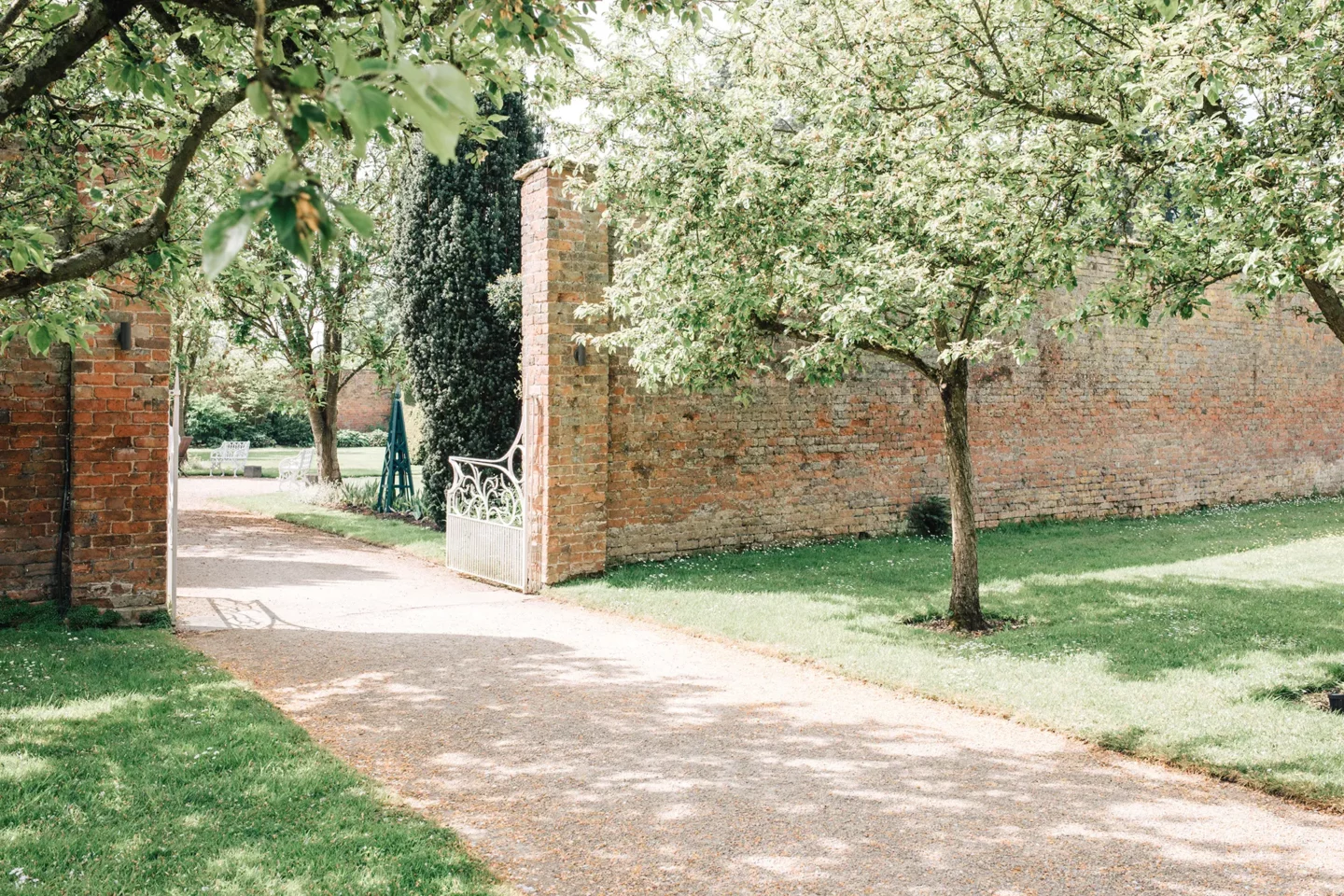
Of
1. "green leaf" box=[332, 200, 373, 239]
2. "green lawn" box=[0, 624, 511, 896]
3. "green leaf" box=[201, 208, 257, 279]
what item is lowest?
"green lawn" box=[0, 624, 511, 896]

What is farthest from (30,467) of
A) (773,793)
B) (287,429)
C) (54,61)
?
(287,429)

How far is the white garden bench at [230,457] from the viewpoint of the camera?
26031 mm

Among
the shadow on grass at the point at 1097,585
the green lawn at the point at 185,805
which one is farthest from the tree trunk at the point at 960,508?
the green lawn at the point at 185,805

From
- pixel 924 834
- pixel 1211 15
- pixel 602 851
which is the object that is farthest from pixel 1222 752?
pixel 1211 15

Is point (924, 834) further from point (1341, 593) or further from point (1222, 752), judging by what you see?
point (1341, 593)

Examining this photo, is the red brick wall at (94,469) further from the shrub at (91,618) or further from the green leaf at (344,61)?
the green leaf at (344,61)

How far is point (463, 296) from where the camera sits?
46.3ft

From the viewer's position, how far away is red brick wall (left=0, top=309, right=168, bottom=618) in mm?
7020

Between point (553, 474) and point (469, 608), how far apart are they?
59.0 inches

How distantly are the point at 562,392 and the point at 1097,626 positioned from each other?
517 centimetres

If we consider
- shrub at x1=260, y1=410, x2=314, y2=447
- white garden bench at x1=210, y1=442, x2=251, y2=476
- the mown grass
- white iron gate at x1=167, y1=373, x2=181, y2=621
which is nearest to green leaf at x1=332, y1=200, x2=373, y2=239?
white iron gate at x1=167, y1=373, x2=181, y2=621

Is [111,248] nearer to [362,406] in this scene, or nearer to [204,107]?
[204,107]

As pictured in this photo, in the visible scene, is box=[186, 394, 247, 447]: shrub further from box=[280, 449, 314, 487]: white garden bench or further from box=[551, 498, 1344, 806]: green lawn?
box=[551, 498, 1344, 806]: green lawn

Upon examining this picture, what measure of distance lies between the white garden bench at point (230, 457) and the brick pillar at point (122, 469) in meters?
20.3
